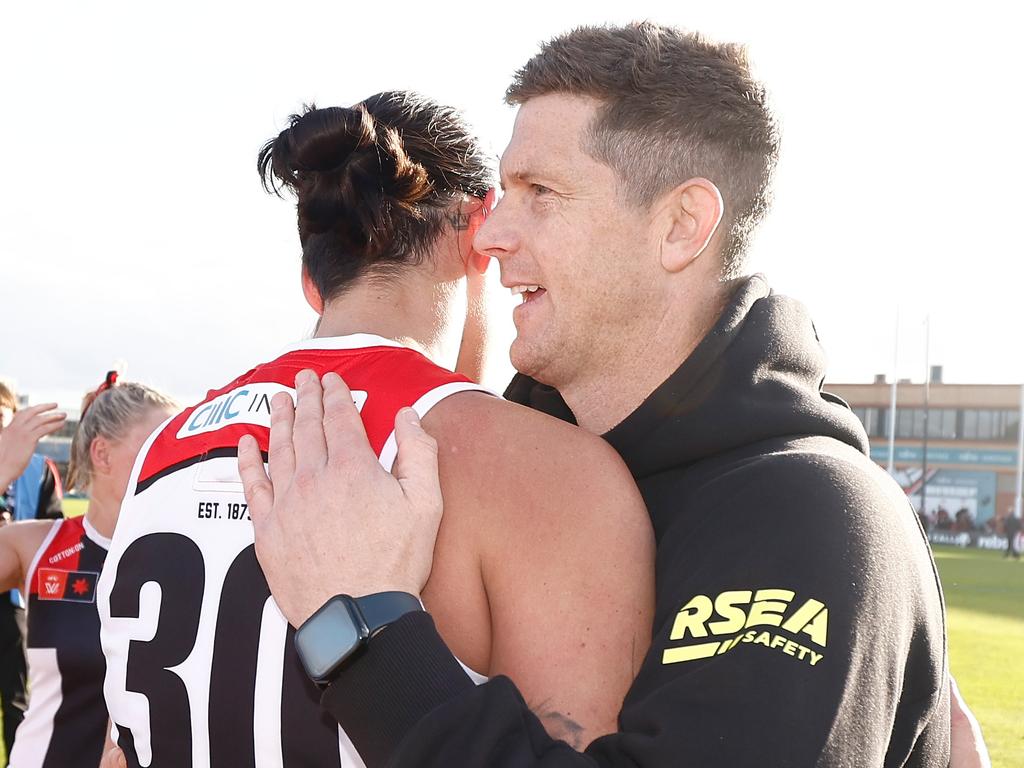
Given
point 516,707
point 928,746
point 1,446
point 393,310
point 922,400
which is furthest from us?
point 922,400

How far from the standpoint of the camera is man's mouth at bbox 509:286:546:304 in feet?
7.25

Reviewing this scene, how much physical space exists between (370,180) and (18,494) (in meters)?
6.82

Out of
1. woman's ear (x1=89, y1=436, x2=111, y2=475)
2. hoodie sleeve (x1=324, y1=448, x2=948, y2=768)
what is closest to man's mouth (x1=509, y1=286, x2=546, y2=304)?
hoodie sleeve (x1=324, y1=448, x2=948, y2=768)

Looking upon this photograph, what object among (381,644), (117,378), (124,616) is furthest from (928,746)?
(117,378)

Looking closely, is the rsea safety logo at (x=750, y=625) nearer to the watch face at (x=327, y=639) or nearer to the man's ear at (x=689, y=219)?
the watch face at (x=327, y=639)

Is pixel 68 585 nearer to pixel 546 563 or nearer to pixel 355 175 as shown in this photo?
pixel 355 175

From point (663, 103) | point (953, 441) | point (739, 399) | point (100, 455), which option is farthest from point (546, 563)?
point (953, 441)

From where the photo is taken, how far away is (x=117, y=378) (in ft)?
20.0

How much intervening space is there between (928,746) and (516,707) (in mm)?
831

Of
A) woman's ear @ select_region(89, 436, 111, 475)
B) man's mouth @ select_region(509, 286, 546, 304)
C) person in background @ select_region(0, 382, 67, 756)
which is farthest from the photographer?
person in background @ select_region(0, 382, 67, 756)

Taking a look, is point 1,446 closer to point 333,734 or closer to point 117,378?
point 117,378

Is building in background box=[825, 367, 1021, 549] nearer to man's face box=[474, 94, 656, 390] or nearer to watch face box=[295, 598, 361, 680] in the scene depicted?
man's face box=[474, 94, 656, 390]

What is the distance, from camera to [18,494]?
789cm

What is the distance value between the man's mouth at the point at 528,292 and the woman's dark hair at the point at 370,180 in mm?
205
